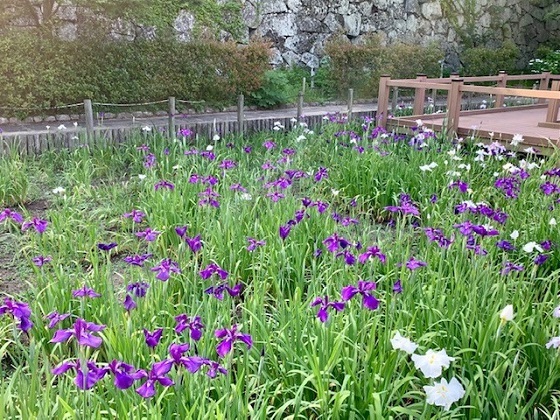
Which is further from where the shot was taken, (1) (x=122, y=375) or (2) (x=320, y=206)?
(2) (x=320, y=206)

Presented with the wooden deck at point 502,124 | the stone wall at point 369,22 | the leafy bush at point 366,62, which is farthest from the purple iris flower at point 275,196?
the leafy bush at point 366,62

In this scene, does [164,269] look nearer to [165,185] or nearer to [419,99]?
[165,185]

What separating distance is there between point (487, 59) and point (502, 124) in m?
8.48

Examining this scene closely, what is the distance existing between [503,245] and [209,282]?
1360 millimetres

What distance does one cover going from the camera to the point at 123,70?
849cm

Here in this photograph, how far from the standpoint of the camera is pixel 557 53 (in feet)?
51.9

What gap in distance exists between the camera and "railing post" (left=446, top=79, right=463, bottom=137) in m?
6.36

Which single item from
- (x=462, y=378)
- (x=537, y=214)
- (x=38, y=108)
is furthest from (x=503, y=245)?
(x=38, y=108)

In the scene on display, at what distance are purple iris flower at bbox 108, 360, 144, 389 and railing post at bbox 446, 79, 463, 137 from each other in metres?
5.56

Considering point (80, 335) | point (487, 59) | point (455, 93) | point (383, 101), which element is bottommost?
point (80, 335)

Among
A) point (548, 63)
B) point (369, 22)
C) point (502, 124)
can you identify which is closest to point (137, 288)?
point (502, 124)

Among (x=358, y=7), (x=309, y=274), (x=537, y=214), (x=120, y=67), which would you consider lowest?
(x=309, y=274)

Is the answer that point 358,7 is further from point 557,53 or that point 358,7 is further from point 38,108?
point 38,108

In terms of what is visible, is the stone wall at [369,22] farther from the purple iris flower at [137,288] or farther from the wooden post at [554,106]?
the purple iris flower at [137,288]
